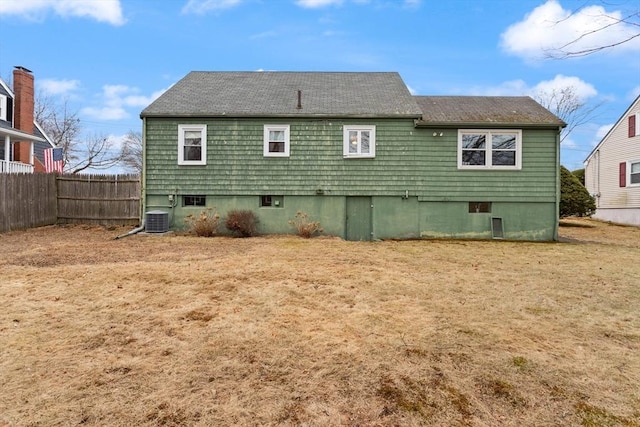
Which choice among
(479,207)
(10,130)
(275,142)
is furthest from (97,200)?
(479,207)

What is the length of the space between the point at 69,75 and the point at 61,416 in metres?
41.1

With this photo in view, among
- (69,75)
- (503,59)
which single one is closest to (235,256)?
(503,59)

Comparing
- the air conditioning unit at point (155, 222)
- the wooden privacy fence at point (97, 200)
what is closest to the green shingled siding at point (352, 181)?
the air conditioning unit at point (155, 222)

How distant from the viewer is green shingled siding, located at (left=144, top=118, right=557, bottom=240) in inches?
471

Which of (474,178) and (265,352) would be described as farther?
(474,178)

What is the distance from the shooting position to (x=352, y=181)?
12.1 m

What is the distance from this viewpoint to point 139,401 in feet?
7.96

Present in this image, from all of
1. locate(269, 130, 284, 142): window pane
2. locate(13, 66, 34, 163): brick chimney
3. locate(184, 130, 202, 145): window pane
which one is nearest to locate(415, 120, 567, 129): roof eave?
locate(269, 130, 284, 142): window pane

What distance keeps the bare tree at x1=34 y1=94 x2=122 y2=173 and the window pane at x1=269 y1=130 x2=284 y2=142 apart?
28021mm

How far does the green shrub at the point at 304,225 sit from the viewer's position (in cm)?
1170

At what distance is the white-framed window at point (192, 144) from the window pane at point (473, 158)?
8.68 m

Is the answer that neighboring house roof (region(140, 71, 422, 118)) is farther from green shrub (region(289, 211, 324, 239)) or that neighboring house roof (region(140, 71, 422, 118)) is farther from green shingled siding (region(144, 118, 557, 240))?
green shrub (region(289, 211, 324, 239))

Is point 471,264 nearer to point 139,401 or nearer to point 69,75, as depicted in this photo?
point 139,401

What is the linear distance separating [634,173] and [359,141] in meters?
16.8
